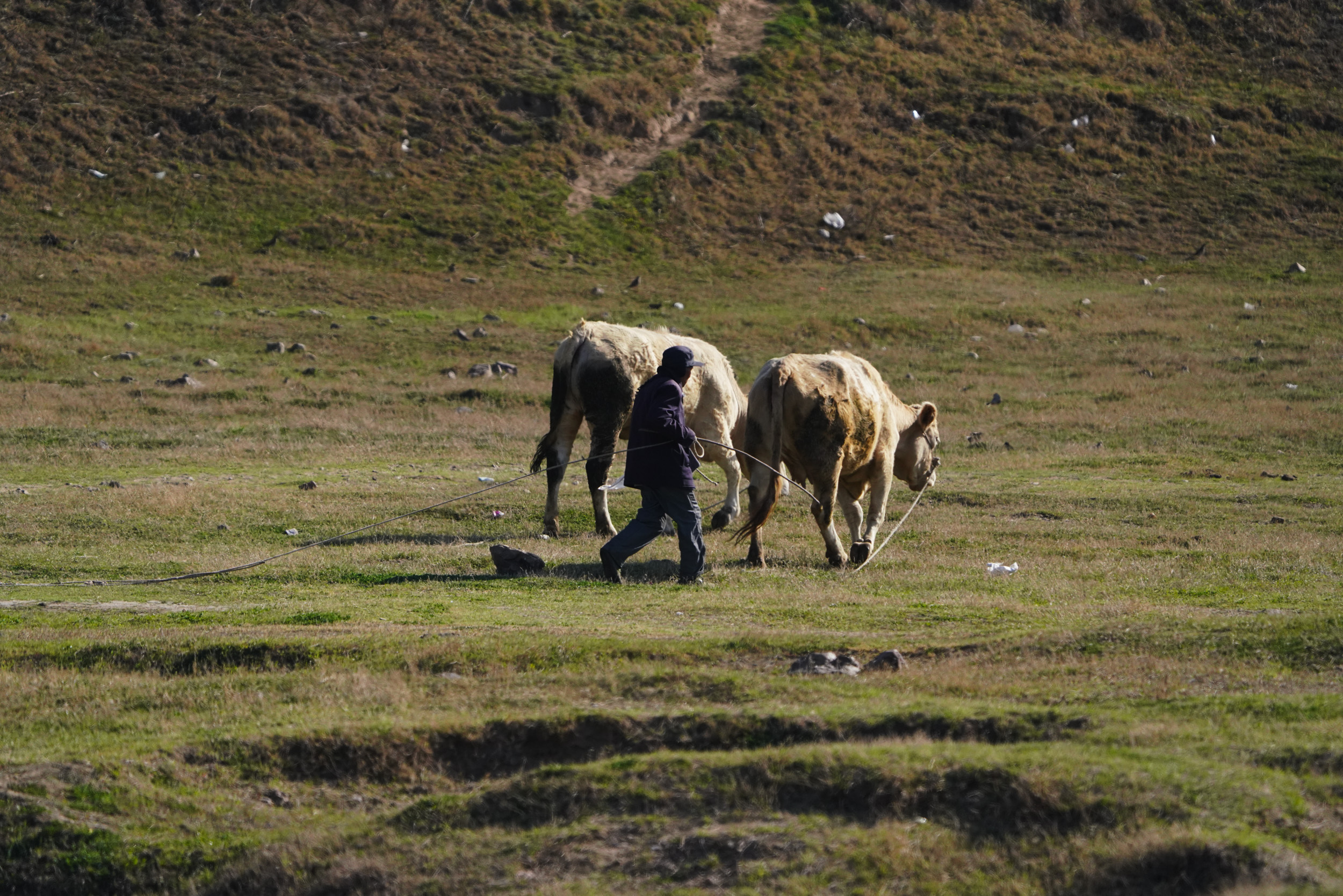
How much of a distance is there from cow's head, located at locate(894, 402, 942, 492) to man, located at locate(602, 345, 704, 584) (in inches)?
183

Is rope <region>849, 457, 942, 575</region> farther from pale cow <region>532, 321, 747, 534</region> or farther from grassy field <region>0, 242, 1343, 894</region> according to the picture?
pale cow <region>532, 321, 747, 534</region>

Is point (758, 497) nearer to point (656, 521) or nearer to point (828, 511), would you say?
point (828, 511)

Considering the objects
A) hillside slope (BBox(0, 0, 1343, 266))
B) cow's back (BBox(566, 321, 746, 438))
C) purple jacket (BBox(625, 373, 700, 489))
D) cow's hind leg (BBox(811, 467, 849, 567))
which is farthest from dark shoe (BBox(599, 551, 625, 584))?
hillside slope (BBox(0, 0, 1343, 266))

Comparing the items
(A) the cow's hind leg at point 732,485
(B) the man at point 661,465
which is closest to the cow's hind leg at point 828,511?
Answer: (A) the cow's hind leg at point 732,485

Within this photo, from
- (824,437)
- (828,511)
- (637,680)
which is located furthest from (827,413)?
(637,680)

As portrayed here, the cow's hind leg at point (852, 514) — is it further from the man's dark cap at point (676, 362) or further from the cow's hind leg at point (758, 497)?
the man's dark cap at point (676, 362)

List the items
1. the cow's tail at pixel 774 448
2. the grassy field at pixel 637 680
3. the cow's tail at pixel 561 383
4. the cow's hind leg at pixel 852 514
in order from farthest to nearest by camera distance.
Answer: the cow's tail at pixel 561 383 < the cow's hind leg at pixel 852 514 < the cow's tail at pixel 774 448 < the grassy field at pixel 637 680

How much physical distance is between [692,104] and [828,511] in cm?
3762

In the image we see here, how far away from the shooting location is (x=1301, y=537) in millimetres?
17062

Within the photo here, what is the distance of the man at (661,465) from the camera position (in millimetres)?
13562

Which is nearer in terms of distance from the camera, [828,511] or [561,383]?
[828,511]

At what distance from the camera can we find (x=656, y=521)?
13.7m

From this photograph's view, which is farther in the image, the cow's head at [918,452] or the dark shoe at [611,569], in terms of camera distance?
the cow's head at [918,452]

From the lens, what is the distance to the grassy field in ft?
24.5
